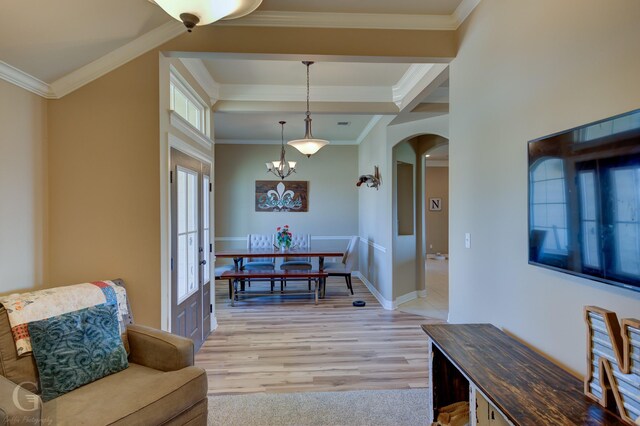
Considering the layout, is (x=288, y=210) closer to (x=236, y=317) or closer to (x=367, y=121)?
(x=367, y=121)

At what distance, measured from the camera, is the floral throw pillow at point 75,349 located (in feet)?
5.53

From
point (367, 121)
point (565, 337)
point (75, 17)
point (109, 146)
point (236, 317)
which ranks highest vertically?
point (367, 121)

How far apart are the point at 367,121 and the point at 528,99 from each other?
4.03 meters

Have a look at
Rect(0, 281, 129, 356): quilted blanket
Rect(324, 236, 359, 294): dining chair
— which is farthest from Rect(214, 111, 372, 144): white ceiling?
Rect(0, 281, 129, 356): quilted blanket

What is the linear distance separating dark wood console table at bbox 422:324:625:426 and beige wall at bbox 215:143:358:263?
5208 millimetres

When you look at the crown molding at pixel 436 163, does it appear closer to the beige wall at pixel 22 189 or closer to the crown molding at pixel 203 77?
the crown molding at pixel 203 77

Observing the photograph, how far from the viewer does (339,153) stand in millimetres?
7254

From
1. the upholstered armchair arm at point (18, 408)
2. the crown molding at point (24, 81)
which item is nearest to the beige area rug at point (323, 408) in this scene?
the upholstered armchair arm at point (18, 408)

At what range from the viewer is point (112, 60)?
2412 millimetres

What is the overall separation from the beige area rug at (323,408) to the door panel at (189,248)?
2.79ft

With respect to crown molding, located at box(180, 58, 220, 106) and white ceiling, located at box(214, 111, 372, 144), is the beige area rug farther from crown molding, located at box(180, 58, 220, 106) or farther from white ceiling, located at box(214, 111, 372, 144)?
white ceiling, located at box(214, 111, 372, 144)

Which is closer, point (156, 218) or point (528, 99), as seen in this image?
point (528, 99)

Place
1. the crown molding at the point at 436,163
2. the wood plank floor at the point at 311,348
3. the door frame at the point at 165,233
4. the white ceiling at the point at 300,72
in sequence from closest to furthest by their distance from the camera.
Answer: the door frame at the point at 165,233 → the wood plank floor at the point at 311,348 → the white ceiling at the point at 300,72 → the crown molding at the point at 436,163


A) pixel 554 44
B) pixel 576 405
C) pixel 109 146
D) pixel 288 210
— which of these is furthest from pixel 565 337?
pixel 288 210
